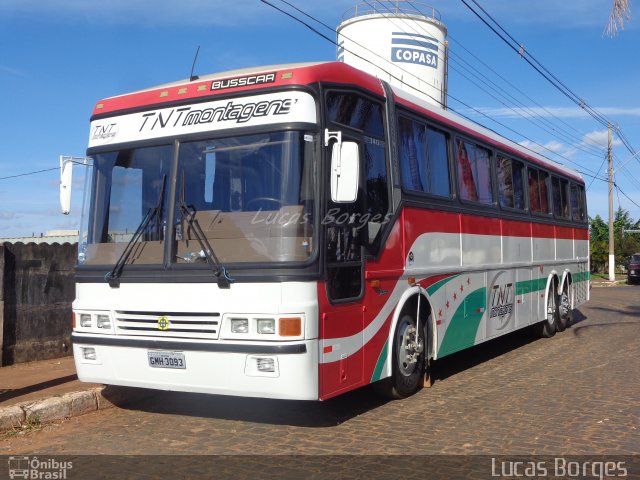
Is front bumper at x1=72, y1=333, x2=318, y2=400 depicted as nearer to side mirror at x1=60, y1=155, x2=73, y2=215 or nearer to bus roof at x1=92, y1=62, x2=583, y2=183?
side mirror at x1=60, y1=155, x2=73, y2=215

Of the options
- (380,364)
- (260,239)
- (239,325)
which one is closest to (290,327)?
(239,325)

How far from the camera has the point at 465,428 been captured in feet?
22.1

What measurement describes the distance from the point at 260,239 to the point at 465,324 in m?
4.22

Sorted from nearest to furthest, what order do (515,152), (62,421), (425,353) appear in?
(62,421), (425,353), (515,152)

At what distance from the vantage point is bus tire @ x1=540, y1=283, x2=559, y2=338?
13.8m

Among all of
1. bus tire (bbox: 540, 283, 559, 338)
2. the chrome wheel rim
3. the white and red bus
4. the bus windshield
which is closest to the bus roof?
the white and red bus

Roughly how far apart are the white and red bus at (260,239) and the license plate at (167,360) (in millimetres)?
13

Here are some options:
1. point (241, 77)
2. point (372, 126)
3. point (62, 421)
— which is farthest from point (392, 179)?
point (62, 421)

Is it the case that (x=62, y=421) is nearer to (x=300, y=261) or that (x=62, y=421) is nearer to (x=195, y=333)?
(x=195, y=333)

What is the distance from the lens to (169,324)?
6578 mm

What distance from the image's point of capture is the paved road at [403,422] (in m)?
6.17

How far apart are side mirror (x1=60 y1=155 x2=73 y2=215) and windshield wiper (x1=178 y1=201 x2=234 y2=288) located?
1.50 meters

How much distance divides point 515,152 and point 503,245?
1.87m

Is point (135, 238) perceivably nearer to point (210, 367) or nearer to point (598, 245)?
point (210, 367)
